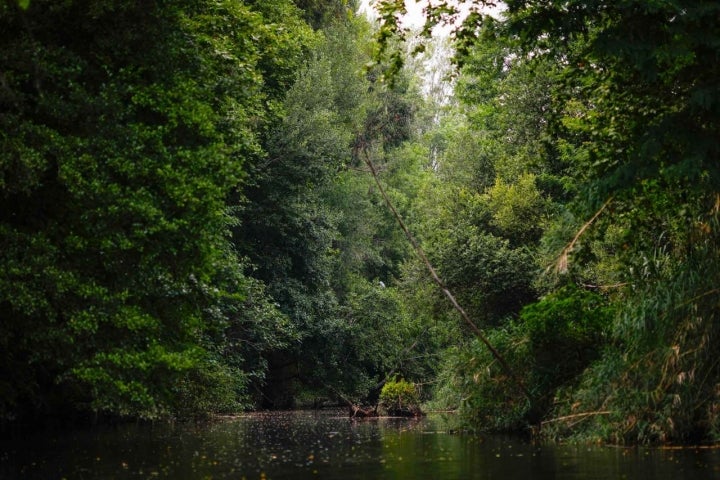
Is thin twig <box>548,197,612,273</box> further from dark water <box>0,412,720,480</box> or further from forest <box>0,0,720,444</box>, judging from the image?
dark water <box>0,412,720,480</box>

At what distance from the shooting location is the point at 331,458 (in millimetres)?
14578

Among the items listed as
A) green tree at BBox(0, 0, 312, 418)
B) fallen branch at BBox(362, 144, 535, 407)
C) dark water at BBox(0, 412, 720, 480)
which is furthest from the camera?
green tree at BBox(0, 0, 312, 418)

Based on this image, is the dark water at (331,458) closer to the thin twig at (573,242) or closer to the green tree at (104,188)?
the green tree at (104,188)

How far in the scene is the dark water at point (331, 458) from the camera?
37.9 ft

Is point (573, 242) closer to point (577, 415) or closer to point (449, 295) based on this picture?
point (577, 415)

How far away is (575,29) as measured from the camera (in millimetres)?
15398

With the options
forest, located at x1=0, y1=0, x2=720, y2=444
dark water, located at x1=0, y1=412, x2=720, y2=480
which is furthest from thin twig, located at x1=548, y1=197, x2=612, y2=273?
dark water, located at x1=0, y1=412, x2=720, y2=480

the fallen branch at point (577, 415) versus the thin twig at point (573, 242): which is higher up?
the thin twig at point (573, 242)

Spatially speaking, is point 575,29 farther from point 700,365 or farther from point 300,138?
point 300,138

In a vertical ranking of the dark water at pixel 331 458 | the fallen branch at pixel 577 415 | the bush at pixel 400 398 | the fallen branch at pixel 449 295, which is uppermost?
the fallen branch at pixel 449 295

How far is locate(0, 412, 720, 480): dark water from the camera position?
454 inches

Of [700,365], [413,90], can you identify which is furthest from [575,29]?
[413,90]

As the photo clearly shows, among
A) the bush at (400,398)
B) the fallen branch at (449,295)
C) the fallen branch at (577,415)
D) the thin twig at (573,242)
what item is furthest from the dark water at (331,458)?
the bush at (400,398)

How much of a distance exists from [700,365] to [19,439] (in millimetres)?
14558
